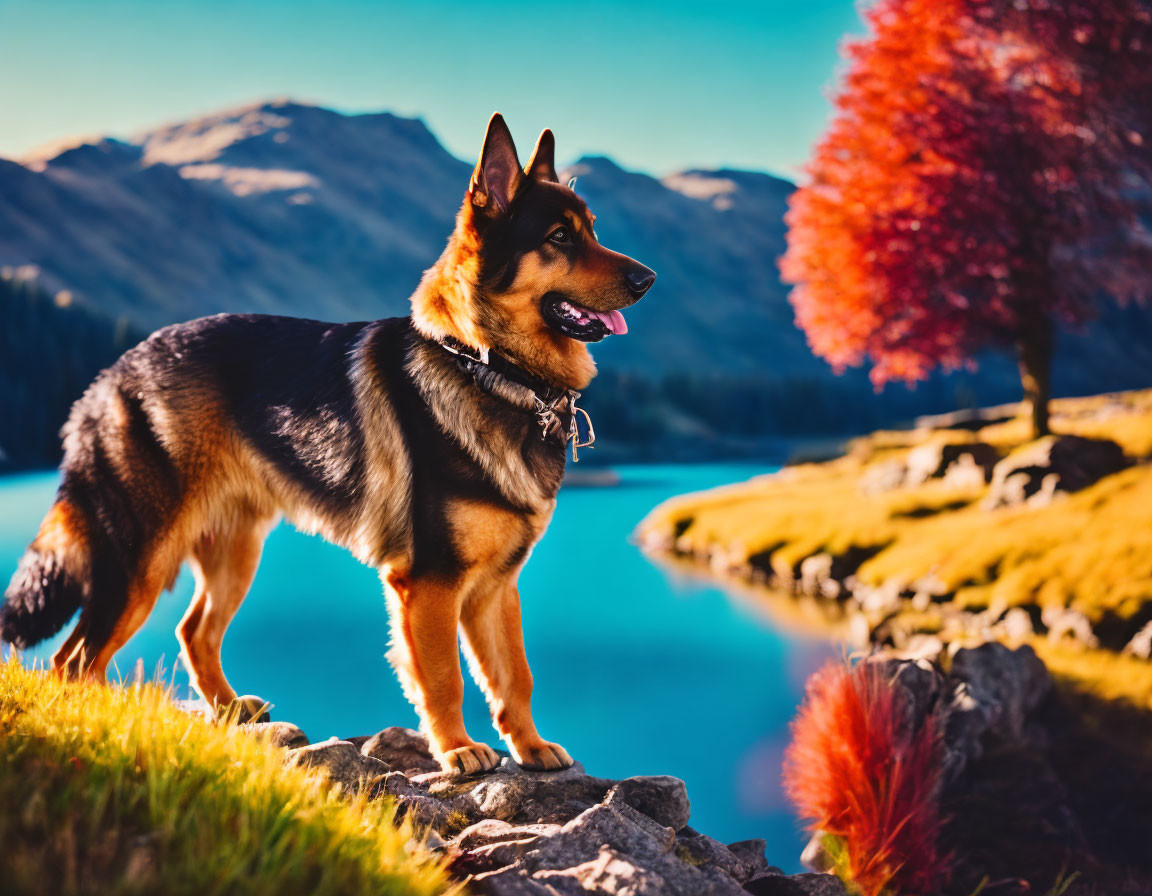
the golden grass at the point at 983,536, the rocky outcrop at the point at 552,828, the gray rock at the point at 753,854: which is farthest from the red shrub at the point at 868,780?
the golden grass at the point at 983,536

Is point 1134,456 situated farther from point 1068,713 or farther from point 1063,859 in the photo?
point 1063,859

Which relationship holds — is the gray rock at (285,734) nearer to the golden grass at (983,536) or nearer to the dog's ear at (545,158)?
the dog's ear at (545,158)

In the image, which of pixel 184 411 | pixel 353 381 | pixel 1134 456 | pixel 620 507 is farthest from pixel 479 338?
pixel 620 507

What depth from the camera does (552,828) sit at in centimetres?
428

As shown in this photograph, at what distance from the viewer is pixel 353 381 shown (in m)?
5.29

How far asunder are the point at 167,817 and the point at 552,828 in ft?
6.34

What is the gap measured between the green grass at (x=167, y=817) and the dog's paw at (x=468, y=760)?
1.20m

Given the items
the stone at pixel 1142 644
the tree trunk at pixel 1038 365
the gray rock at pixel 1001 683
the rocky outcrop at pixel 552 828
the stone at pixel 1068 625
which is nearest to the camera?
the rocky outcrop at pixel 552 828

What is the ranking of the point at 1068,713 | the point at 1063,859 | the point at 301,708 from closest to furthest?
the point at 1063,859 < the point at 1068,713 < the point at 301,708

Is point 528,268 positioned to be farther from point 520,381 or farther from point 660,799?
point 660,799

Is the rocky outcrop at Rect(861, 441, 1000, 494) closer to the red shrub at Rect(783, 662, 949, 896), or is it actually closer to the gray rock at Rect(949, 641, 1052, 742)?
the gray rock at Rect(949, 641, 1052, 742)

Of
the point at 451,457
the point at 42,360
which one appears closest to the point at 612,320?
the point at 451,457

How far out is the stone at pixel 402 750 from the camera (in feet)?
19.3

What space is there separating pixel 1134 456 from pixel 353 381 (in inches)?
660
